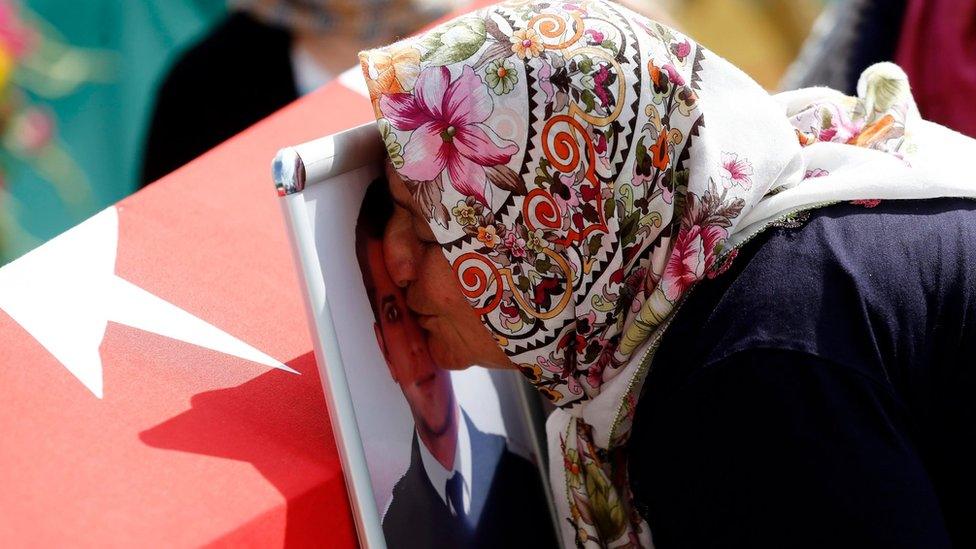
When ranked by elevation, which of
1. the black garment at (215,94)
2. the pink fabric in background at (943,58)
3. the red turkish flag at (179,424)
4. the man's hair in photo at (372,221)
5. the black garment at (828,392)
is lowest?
the black garment at (828,392)

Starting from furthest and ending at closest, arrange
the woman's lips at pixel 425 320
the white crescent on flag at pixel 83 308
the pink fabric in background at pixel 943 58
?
the pink fabric in background at pixel 943 58 < the woman's lips at pixel 425 320 < the white crescent on flag at pixel 83 308

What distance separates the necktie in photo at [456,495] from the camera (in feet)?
4.53

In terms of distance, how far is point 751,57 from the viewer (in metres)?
3.40

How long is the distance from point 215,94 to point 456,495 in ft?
5.51

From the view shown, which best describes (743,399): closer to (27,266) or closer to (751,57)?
(27,266)

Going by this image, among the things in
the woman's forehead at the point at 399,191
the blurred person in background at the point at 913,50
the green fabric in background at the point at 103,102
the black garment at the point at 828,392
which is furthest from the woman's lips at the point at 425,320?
the green fabric in background at the point at 103,102

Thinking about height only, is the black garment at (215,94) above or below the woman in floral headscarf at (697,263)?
above

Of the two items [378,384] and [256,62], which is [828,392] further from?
[256,62]

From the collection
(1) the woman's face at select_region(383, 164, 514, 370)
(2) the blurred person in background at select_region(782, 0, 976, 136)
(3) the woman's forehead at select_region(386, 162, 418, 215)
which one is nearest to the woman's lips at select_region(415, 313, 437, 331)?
(1) the woman's face at select_region(383, 164, 514, 370)

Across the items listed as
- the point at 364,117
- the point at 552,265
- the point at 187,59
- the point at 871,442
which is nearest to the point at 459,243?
the point at 552,265

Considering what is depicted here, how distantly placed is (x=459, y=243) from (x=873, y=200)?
1.56 feet

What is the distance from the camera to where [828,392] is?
1069mm

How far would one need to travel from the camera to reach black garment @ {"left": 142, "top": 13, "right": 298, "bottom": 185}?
8.96 ft

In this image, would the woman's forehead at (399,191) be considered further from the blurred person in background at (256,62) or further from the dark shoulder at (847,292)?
the blurred person in background at (256,62)
